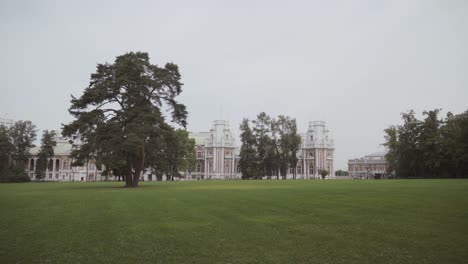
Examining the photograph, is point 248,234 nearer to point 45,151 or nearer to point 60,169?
point 45,151

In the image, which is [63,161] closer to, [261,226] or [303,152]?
[303,152]

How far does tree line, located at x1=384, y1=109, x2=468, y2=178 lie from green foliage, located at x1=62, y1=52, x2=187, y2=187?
40.3 metres

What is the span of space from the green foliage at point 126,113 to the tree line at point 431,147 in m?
40.3

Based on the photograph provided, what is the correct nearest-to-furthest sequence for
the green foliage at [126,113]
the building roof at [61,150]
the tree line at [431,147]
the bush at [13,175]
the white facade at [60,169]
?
the green foliage at [126,113], the tree line at [431,147], the bush at [13,175], the white facade at [60,169], the building roof at [61,150]

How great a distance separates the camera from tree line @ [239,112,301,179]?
272 feet

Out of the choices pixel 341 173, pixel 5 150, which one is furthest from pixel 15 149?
pixel 341 173

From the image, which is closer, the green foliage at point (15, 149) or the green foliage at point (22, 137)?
the green foliage at point (15, 149)

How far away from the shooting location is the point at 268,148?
271 ft

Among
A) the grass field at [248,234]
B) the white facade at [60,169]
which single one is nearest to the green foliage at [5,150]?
the white facade at [60,169]

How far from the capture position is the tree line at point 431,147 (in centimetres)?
5584

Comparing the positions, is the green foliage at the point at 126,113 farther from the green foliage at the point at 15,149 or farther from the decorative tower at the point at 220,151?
the decorative tower at the point at 220,151

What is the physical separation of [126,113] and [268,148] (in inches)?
1925

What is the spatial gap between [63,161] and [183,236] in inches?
4563

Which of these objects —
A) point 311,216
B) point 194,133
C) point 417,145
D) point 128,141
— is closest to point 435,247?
point 311,216
